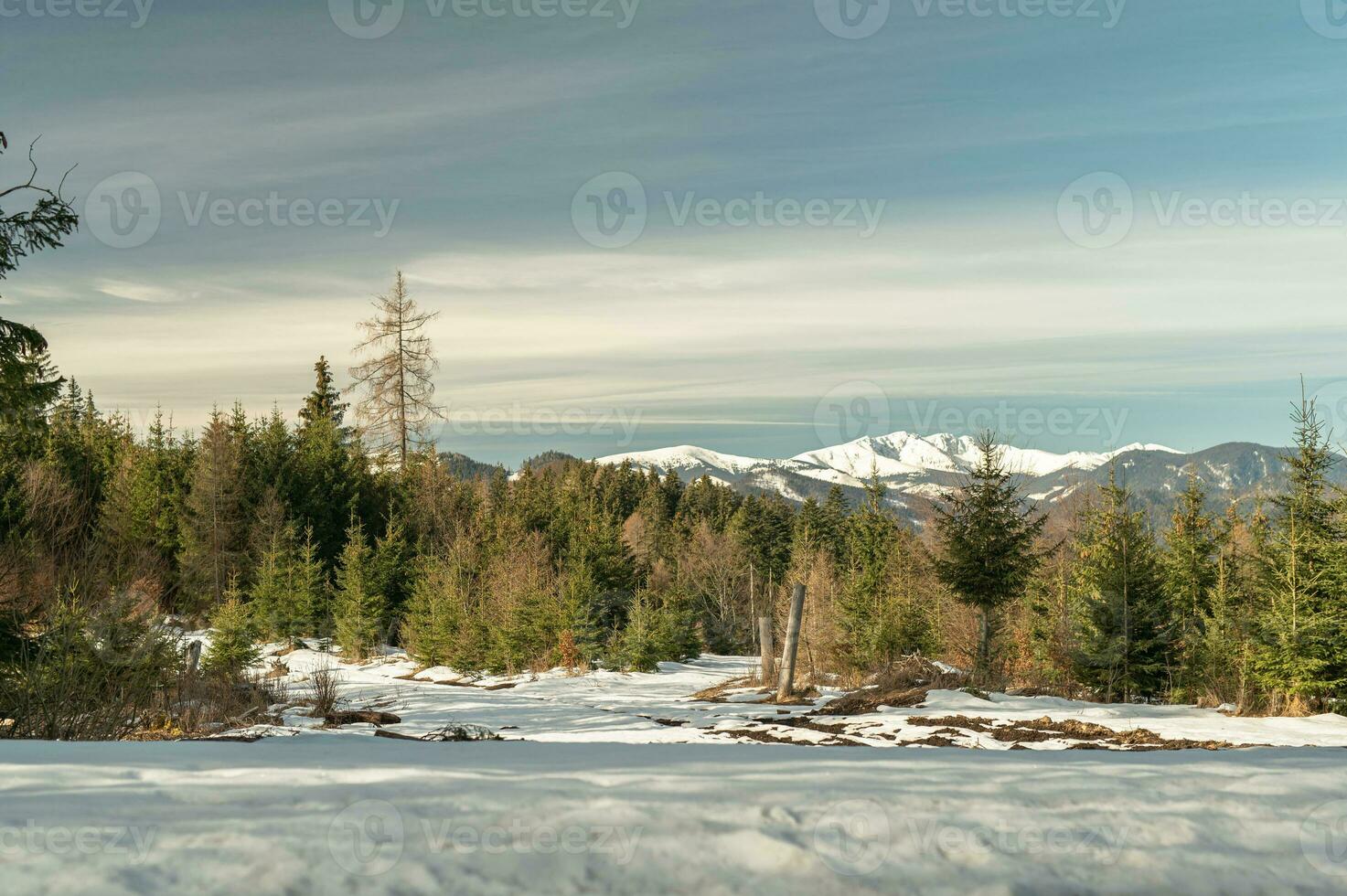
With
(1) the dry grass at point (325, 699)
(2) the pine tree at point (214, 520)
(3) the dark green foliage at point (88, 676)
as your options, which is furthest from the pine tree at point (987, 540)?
(2) the pine tree at point (214, 520)

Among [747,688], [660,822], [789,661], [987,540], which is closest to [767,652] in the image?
[747,688]

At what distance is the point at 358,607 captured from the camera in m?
31.3

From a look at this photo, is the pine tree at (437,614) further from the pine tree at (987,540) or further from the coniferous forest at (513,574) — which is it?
the pine tree at (987,540)

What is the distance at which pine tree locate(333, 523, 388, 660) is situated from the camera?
98.1 feet

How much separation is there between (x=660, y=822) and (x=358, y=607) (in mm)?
31170

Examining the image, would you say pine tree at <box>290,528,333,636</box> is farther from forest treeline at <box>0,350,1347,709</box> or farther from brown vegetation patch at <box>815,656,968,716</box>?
brown vegetation patch at <box>815,656,968,716</box>

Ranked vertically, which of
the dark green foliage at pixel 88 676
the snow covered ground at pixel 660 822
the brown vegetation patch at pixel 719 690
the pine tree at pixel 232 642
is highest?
the snow covered ground at pixel 660 822

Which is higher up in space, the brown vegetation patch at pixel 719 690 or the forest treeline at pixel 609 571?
the forest treeline at pixel 609 571

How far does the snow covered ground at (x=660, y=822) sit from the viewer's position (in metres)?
2.31

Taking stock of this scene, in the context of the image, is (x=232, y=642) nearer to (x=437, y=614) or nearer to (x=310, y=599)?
(x=437, y=614)

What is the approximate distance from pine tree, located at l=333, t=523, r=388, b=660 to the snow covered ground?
92.2 feet

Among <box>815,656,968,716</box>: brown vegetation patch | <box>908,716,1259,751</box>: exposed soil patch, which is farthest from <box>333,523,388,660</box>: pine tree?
<box>908,716,1259,751</box>: exposed soil patch

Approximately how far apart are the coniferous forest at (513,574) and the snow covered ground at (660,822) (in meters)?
7.49

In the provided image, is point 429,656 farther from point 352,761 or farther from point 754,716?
point 352,761
